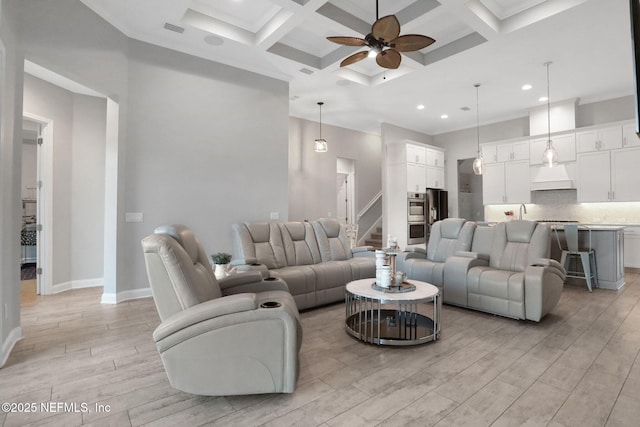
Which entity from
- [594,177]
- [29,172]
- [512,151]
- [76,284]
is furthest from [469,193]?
[29,172]

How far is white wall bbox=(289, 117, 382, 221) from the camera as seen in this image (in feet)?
25.4

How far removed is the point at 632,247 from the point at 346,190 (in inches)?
241

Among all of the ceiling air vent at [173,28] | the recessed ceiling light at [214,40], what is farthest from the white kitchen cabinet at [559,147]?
the ceiling air vent at [173,28]

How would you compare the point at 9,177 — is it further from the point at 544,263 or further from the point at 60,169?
the point at 544,263

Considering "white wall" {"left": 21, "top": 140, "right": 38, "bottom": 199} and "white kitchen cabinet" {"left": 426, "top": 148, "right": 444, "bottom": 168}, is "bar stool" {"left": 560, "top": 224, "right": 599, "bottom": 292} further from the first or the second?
"white wall" {"left": 21, "top": 140, "right": 38, "bottom": 199}

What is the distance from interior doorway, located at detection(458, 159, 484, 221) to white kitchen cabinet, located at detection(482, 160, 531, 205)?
121cm

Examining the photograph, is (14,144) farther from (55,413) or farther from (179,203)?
(55,413)

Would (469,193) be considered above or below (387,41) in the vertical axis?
below

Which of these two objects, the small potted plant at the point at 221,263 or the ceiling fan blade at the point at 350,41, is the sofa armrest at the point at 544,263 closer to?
the ceiling fan blade at the point at 350,41

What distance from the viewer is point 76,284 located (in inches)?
194

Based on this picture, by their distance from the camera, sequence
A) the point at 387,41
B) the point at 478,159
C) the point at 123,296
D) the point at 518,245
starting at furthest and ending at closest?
the point at 478,159
the point at 123,296
the point at 518,245
the point at 387,41

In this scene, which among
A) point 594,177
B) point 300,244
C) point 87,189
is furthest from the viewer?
point 594,177

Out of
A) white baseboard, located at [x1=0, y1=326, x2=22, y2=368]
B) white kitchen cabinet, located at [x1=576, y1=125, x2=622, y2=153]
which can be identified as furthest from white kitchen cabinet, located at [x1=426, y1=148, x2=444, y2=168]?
white baseboard, located at [x1=0, y1=326, x2=22, y2=368]

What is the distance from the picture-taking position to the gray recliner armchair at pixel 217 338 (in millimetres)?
1836
